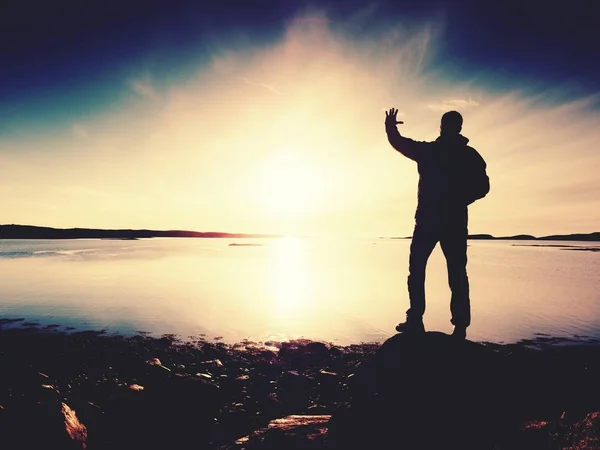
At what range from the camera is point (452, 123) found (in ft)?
21.1

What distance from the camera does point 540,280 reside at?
28.9 metres

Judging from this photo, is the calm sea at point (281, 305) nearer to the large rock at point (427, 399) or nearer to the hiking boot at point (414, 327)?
the hiking boot at point (414, 327)

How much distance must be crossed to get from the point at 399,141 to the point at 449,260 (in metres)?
2.30

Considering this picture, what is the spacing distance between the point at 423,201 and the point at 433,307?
1382cm

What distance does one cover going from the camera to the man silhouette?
20.6 feet

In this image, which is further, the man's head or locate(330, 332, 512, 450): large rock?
the man's head

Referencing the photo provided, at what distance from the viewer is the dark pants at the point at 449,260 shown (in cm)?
631

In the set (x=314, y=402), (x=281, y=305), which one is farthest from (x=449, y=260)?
(x=281, y=305)

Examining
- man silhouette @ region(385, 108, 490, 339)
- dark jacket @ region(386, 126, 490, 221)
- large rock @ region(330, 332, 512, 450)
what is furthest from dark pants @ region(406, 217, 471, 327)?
large rock @ region(330, 332, 512, 450)

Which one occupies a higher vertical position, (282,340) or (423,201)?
(423,201)

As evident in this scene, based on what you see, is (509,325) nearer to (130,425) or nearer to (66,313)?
(130,425)

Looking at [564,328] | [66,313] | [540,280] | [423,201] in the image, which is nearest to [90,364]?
[66,313]

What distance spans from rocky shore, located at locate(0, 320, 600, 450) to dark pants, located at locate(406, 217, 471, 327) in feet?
1.75

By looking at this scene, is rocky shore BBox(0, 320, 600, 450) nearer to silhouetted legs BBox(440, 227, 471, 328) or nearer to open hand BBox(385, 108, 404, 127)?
silhouetted legs BBox(440, 227, 471, 328)
